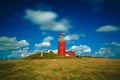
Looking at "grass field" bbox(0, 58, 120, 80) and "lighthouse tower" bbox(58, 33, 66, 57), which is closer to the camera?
"grass field" bbox(0, 58, 120, 80)

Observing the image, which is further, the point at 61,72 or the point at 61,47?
the point at 61,47

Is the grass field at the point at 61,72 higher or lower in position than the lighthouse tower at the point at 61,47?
lower

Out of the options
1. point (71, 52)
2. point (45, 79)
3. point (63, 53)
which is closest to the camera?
point (45, 79)

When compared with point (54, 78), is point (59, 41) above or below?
above

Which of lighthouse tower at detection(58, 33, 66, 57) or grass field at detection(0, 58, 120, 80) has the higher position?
lighthouse tower at detection(58, 33, 66, 57)

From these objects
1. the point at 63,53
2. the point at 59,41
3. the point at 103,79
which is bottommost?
the point at 103,79

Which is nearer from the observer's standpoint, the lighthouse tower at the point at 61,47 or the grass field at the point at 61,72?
the grass field at the point at 61,72

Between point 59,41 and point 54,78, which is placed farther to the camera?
point 59,41

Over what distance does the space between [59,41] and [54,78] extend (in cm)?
8926

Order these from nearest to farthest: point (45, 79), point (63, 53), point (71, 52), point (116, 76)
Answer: point (45, 79) < point (116, 76) < point (63, 53) < point (71, 52)

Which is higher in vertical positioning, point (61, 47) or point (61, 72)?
point (61, 47)

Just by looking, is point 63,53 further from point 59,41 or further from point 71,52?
point 71,52

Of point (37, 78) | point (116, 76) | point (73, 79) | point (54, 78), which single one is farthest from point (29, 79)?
point (116, 76)

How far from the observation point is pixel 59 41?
11525cm
